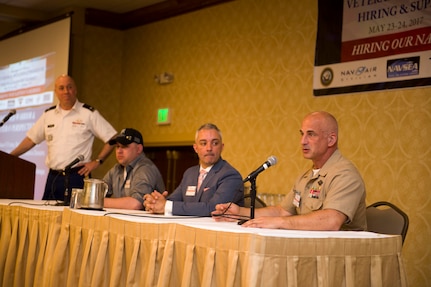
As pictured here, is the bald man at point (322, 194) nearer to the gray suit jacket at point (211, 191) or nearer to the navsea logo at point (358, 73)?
the gray suit jacket at point (211, 191)

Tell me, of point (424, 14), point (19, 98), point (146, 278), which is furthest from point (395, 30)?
point (19, 98)

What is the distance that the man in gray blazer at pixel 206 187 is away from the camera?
11.4ft

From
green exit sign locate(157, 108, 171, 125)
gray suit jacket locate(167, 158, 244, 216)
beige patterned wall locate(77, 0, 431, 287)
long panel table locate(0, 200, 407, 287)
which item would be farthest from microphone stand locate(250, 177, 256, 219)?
green exit sign locate(157, 108, 171, 125)

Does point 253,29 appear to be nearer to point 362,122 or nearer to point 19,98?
point 362,122

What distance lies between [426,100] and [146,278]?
9.12ft

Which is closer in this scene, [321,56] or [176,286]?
[176,286]

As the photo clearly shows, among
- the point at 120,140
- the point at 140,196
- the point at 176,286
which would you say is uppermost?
the point at 120,140

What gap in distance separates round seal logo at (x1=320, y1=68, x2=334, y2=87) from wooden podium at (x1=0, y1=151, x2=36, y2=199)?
2.35 m

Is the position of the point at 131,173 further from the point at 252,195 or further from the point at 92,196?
the point at 252,195

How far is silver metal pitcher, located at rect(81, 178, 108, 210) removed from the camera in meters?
3.48

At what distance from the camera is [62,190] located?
5188mm

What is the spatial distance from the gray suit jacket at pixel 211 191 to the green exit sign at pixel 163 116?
130 inches

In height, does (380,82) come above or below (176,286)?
above

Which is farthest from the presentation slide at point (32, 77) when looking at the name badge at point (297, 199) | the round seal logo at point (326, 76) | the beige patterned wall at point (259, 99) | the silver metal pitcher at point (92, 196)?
the name badge at point (297, 199)
